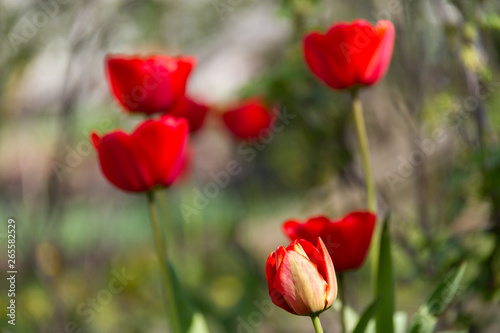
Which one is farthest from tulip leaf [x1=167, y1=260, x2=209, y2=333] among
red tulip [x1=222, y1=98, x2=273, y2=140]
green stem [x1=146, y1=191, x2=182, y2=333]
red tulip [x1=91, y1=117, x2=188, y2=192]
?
red tulip [x1=222, y1=98, x2=273, y2=140]

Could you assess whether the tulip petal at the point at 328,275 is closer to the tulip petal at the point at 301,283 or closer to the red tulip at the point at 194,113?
the tulip petal at the point at 301,283

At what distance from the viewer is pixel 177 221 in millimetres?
2207

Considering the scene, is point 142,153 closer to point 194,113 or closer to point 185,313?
point 185,313

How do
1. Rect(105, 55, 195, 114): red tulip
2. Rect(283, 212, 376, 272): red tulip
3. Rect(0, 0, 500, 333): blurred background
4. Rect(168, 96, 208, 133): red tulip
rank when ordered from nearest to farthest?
Rect(283, 212, 376, 272): red tulip, Rect(105, 55, 195, 114): red tulip, Rect(0, 0, 500, 333): blurred background, Rect(168, 96, 208, 133): red tulip

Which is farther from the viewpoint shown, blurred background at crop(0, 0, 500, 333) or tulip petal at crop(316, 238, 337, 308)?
blurred background at crop(0, 0, 500, 333)

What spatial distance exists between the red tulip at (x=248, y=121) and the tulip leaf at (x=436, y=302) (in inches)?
38.2

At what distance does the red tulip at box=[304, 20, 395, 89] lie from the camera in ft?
2.79

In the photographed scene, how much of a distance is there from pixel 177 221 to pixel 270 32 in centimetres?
108

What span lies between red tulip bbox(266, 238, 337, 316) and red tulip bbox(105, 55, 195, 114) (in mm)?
436

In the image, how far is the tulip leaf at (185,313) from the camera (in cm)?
87

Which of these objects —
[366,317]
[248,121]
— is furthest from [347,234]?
[248,121]

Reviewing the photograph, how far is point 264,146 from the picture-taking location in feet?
6.71

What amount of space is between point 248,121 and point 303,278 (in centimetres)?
112

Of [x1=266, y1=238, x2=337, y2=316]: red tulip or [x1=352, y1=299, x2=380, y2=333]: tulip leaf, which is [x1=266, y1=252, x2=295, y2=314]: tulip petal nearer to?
[x1=266, y1=238, x2=337, y2=316]: red tulip
